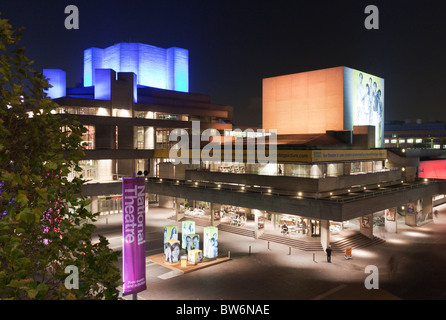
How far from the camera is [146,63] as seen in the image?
81.3 m

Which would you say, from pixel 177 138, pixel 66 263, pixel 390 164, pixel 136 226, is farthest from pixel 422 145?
pixel 66 263

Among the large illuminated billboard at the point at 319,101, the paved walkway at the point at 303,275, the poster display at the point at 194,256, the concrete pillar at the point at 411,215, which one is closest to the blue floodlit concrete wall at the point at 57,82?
the large illuminated billboard at the point at 319,101

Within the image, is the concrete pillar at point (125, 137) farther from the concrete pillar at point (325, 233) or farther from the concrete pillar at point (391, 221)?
the concrete pillar at point (391, 221)

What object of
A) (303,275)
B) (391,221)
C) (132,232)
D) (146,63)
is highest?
(146,63)

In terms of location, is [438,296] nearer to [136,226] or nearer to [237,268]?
[237,268]

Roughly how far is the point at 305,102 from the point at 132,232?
4294cm

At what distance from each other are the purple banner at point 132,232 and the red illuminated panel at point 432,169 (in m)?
59.4

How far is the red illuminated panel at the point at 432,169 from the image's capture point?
6275 cm

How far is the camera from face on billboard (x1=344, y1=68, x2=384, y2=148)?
5228cm

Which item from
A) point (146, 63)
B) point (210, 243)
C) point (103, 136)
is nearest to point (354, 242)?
point (210, 243)

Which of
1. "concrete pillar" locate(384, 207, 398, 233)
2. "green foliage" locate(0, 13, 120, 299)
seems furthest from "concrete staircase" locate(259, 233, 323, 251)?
"green foliage" locate(0, 13, 120, 299)

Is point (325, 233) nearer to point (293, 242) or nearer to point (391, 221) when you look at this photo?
point (293, 242)

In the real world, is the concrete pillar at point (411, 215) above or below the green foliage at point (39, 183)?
below

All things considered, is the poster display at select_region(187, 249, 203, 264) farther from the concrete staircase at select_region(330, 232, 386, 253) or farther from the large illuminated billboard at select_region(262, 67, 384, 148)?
the large illuminated billboard at select_region(262, 67, 384, 148)
